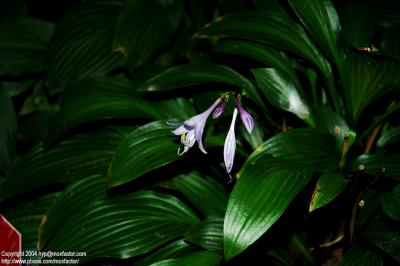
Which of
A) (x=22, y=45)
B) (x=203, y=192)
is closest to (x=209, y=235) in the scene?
(x=203, y=192)

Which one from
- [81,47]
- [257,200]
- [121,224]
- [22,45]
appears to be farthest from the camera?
[22,45]

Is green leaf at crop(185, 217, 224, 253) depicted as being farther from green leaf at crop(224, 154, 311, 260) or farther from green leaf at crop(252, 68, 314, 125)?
green leaf at crop(252, 68, 314, 125)

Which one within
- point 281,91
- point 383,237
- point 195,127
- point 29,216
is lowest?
point 29,216

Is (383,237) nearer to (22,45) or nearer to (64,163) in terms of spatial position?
(64,163)

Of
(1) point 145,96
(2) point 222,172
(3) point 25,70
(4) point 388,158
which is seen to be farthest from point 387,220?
(3) point 25,70

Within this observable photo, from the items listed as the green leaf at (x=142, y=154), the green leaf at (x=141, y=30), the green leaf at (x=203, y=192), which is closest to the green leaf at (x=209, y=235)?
the green leaf at (x=203, y=192)

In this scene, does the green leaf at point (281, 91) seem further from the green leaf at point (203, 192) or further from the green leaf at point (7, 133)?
the green leaf at point (7, 133)

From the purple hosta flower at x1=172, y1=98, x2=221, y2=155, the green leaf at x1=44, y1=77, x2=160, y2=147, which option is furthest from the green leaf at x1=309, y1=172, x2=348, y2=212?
the green leaf at x1=44, y1=77, x2=160, y2=147
